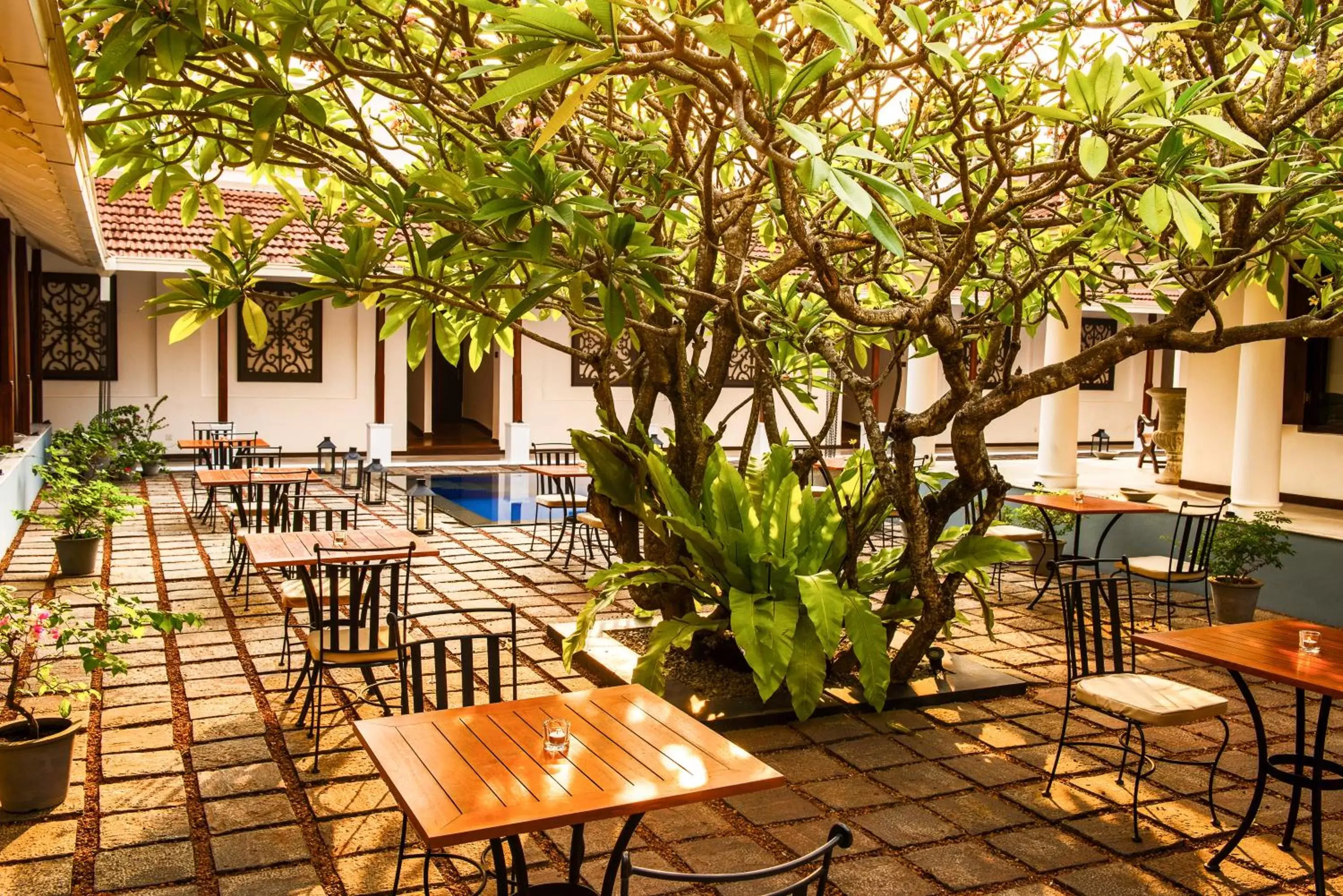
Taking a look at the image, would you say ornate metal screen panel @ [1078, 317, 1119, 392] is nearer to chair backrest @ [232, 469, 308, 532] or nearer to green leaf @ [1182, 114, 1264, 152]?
chair backrest @ [232, 469, 308, 532]

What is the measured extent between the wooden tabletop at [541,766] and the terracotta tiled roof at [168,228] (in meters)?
12.2

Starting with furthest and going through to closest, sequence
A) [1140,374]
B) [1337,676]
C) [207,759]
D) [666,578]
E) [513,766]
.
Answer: [1140,374] → [666,578] → [207,759] → [1337,676] → [513,766]

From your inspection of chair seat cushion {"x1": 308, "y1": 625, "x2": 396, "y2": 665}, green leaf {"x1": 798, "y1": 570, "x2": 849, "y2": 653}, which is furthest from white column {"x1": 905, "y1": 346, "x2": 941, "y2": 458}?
chair seat cushion {"x1": 308, "y1": 625, "x2": 396, "y2": 665}

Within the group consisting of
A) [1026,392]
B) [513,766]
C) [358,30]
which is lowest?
[513,766]

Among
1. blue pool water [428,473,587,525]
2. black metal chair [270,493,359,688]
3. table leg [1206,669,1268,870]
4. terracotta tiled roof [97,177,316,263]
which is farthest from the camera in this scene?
terracotta tiled roof [97,177,316,263]

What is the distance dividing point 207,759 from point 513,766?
92.2 inches

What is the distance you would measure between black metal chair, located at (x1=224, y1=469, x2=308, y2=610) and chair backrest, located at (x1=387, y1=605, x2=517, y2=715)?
1.16 m

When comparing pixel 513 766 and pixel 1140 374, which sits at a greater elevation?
pixel 1140 374

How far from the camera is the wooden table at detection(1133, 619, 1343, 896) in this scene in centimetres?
364


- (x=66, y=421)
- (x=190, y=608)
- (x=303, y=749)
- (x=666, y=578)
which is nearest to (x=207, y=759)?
(x=303, y=749)

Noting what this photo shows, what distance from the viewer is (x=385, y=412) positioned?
59.4 ft

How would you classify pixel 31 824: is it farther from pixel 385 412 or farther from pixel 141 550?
pixel 385 412

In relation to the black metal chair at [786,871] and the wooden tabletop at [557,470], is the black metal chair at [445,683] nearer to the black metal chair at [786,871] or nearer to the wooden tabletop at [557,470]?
the black metal chair at [786,871]

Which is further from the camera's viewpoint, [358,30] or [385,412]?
[385,412]
